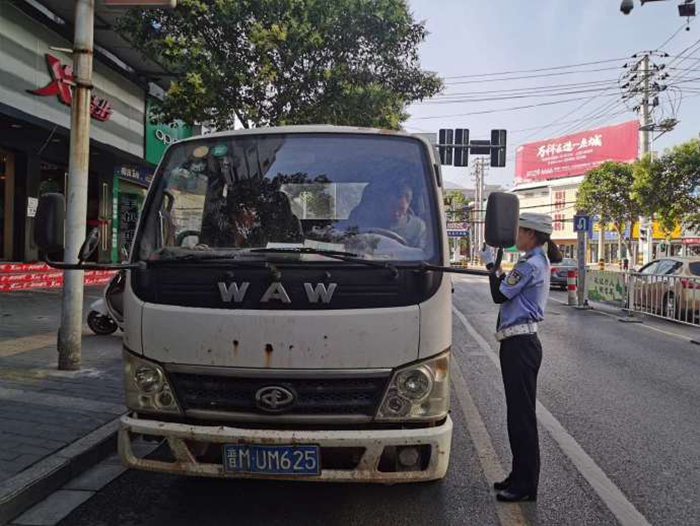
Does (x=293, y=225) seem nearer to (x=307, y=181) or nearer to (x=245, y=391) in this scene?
(x=307, y=181)

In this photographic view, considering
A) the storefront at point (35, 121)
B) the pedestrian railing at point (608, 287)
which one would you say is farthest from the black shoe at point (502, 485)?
the pedestrian railing at point (608, 287)

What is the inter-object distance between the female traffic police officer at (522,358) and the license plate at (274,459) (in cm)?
136

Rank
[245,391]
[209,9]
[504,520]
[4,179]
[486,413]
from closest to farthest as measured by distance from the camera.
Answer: [245,391]
[504,520]
[486,413]
[209,9]
[4,179]

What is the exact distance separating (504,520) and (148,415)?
2.06 meters

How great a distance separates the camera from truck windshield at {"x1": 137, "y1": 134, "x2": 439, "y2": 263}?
129 inches

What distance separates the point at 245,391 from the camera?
9.54ft

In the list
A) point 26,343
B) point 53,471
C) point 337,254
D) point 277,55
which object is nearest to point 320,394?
point 337,254

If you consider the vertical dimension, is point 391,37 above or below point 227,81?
above

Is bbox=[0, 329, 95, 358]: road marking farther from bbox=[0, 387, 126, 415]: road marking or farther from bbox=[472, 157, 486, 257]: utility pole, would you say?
bbox=[472, 157, 486, 257]: utility pole

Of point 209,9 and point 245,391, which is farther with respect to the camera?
point 209,9

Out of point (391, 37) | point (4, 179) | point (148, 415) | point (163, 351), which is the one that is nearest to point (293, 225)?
point (163, 351)

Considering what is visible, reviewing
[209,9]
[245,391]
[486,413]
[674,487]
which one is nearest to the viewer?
[245,391]

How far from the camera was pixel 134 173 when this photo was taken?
65.1ft

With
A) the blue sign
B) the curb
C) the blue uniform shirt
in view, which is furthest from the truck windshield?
the blue sign
